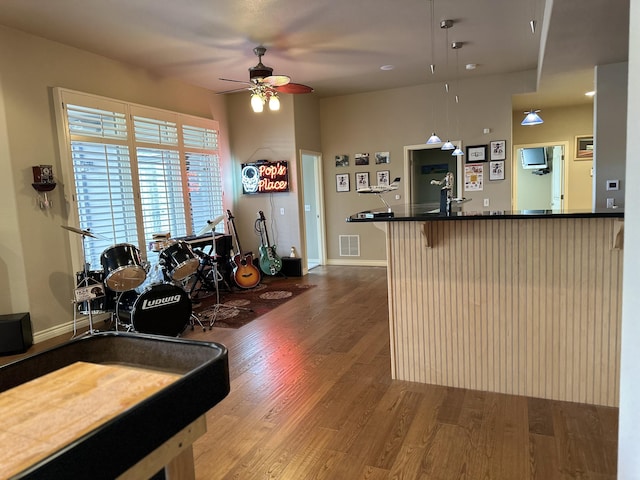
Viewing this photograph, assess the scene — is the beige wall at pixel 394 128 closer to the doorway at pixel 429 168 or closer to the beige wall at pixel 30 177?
the doorway at pixel 429 168

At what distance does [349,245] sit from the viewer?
7.76m

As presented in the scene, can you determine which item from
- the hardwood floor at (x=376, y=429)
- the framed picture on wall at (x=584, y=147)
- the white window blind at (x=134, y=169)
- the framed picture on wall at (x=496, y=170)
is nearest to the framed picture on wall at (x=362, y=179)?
the framed picture on wall at (x=496, y=170)

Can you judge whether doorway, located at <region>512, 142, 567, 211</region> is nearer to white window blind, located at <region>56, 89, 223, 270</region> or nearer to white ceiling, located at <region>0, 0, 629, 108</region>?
white ceiling, located at <region>0, 0, 629, 108</region>

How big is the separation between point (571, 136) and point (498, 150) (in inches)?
85.9

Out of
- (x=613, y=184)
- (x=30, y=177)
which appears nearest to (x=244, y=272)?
(x=30, y=177)

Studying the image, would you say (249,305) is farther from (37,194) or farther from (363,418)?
(363,418)

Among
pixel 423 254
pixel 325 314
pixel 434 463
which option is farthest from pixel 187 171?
pixel 434 463

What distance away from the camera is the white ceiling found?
3594 millimetres

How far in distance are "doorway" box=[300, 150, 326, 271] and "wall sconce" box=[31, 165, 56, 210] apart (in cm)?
415

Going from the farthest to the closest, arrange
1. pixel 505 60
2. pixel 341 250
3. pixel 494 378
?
pixel 341 250 → pixel 505 60 → pixel 494 378

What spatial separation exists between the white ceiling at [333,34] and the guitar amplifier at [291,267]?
284 cm

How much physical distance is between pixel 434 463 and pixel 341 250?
19.1 feet

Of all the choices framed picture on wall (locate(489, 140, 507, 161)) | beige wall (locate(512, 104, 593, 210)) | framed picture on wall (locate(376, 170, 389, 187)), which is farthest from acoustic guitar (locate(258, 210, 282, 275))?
beige wall (locate(512, 104, 593, 210))

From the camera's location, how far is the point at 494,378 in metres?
2.79
